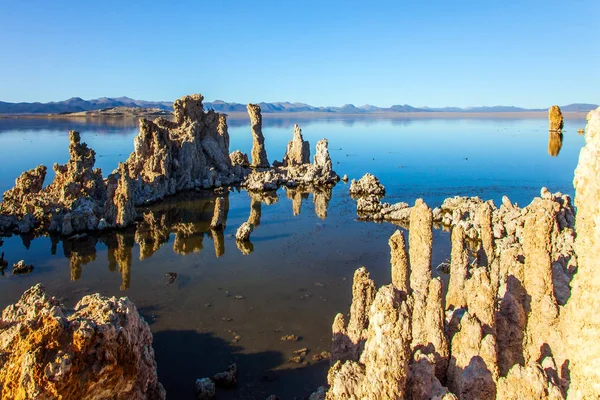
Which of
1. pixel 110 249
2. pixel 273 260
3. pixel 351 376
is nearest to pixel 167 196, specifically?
pixel 110 249

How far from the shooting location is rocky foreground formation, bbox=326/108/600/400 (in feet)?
20.7

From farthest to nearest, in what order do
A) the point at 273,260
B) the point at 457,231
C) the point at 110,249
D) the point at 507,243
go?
the point at 110,249 < the point at 273,260 < the point at 507,243 < the point at 457,231

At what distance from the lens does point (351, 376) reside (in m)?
9.22

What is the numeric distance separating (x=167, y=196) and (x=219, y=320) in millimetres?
29530

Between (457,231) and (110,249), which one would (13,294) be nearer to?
(110,249)

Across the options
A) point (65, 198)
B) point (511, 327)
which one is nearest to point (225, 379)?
point (511, 327)

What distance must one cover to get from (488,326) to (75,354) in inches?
387

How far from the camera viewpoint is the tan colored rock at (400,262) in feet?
45.9

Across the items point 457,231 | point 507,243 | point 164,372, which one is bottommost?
point 164,372

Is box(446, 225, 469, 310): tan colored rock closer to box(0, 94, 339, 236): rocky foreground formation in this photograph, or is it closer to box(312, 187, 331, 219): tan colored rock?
box(312, 187, 331, 219): tan colored rock

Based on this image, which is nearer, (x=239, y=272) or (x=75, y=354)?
(x=75, y=354)

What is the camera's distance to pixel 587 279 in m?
6.39

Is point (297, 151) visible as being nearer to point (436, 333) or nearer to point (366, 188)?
point (366, 188)

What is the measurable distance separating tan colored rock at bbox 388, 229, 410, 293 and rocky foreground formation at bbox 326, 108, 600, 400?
1.2 inches
